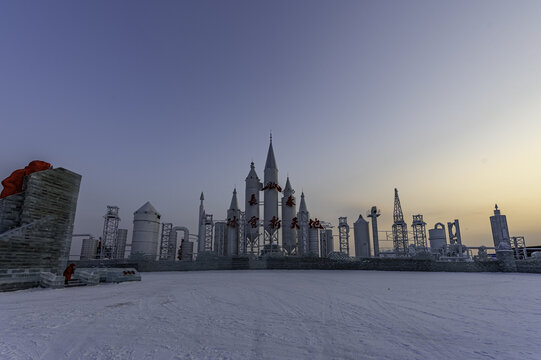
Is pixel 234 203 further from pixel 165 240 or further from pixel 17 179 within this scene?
pixel 17 179

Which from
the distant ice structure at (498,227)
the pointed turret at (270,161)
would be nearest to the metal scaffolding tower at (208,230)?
the pointed turret at (270,161)

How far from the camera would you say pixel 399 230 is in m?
66.2

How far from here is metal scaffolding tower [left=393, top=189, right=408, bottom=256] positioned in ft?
211

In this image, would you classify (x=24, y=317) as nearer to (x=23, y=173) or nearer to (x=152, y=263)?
(x=23, y=173)

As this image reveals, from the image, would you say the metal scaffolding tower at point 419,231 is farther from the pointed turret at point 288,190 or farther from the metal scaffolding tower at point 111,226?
the metal scaffolding tower at point 111,226

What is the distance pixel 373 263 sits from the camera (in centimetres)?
3331

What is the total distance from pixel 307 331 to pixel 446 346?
8.68 feet

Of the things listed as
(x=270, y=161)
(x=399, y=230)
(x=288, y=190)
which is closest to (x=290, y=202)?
(x=288, y=190)

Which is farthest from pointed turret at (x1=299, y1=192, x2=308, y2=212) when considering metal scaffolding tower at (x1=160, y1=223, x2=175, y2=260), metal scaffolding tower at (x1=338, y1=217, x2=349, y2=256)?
metal scaffolding tower at (x1=160, y1=223, x2=175, y2=260)

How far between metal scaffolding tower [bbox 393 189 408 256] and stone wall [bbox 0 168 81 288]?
64.2 meters

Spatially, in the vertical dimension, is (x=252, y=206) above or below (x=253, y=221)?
above

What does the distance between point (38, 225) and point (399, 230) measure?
6950cm

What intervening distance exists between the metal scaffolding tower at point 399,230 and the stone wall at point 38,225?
64208mm

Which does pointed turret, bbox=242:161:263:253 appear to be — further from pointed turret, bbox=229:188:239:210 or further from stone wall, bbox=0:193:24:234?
stone wall, bbox=0:193:24:234
